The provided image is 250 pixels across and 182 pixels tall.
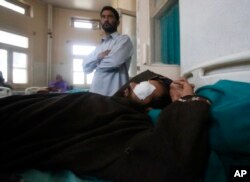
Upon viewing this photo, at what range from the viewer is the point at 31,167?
2.01 feet

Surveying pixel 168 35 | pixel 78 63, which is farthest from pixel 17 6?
pixel 168 35

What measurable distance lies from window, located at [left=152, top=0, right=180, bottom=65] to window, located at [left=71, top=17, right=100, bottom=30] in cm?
471

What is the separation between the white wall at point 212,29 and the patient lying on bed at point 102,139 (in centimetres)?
37

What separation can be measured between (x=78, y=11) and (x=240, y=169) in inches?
261

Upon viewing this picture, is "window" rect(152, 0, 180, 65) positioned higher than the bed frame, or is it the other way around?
"window" rect(152, 0, 180, 65)

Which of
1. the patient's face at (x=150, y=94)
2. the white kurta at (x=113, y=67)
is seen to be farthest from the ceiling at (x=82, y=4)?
the patient's face at (x=150, y=94)

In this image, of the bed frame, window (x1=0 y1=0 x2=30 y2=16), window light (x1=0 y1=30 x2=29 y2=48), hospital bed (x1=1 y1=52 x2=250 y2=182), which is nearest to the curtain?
the bed frame

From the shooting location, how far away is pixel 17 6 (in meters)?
5.18

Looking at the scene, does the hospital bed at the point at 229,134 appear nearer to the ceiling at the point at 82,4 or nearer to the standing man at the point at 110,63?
the standing man at the point at 110,63

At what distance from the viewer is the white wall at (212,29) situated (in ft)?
2.70

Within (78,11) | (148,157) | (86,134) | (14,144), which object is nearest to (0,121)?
(14,144)

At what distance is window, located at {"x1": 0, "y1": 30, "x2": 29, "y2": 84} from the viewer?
4859 millimetres

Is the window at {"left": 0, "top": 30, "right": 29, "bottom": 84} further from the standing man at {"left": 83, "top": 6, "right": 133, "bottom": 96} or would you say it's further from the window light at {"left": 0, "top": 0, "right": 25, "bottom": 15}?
the standing man at {"left": 83, "top": 6, "right": 133, "bottom": 96}

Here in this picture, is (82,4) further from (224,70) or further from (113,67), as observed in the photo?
(224,70)
